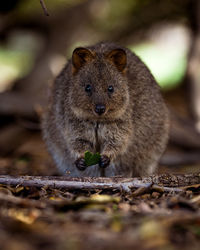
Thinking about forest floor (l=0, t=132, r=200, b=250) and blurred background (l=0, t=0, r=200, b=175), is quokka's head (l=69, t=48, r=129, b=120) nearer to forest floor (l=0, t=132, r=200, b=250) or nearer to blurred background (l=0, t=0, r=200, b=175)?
forest floor (l=0, t=132, r=200, b=250)

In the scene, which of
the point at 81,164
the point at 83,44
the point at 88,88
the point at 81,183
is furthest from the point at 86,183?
the point at 83,44

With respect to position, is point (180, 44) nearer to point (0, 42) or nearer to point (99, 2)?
point (99, 2)

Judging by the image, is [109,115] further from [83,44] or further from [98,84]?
[83,44]

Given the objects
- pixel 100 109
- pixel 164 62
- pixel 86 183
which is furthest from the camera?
pixel 164 62

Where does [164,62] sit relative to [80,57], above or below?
above

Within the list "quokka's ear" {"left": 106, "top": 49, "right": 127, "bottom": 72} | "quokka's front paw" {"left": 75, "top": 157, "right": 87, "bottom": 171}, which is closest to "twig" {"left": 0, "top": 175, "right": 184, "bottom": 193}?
"quokka's front paw" {"left": 75, "top": 157, "right": 87, "bottom": 171}

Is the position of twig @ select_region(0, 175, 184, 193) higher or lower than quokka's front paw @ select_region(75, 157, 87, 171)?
lower

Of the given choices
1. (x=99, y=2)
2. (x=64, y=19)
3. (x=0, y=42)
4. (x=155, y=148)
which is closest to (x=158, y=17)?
(x=99, y=2)
